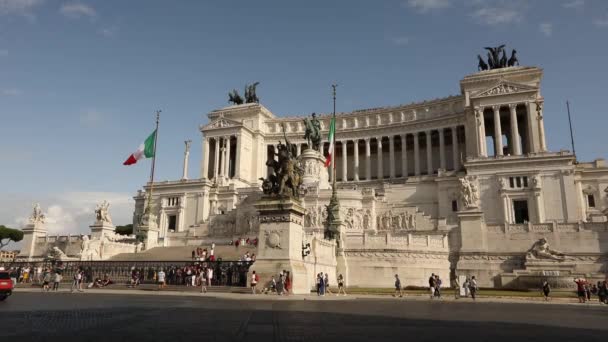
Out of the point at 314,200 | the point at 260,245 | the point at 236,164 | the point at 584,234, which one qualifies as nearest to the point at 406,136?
the point at 236,164

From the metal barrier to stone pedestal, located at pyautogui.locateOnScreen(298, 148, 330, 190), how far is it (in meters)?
33.6

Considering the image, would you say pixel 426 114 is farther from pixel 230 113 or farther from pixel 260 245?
pixel 260 245

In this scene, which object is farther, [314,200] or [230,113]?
[230,113]

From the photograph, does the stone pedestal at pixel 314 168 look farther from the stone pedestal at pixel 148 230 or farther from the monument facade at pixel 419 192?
the stone pedestal at pixel 148 230

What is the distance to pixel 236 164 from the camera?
9369 cm

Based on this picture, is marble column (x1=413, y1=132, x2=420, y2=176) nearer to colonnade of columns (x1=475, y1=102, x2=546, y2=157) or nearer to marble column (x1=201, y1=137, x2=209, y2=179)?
colonnade of columns (x1=475, y1=102, x2=546, y2=157)

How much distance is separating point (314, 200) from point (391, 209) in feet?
32.8

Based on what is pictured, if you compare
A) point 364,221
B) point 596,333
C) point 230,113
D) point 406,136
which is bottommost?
point 596,333

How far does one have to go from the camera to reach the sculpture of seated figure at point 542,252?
38.0 metres

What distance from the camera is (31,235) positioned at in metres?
52.5

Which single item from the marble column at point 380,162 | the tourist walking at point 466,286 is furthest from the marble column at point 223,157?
the tourist walking at point 466,286

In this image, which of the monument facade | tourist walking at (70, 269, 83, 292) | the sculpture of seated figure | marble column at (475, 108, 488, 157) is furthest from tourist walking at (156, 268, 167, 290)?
marble column at (475, 108, 488, 157)

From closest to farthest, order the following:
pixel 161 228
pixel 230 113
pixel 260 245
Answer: pixel 260 245 < pixel 161 228 < pixel 230 113

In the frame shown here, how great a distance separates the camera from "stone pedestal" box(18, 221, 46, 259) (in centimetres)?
5194
